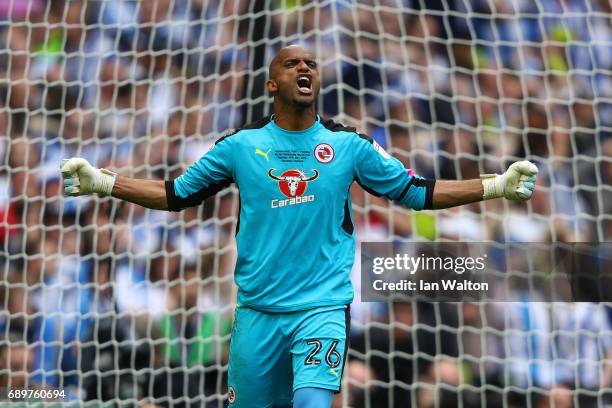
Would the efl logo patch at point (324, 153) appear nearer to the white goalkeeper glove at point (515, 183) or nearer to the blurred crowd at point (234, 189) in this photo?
the white goalkeeper glove at point (515, 183)

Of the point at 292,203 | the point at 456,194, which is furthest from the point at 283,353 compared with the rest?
the point at 456,194

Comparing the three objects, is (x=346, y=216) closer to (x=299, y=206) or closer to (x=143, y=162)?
(x=299, y=206)

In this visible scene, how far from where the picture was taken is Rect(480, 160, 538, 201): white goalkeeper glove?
3.26 m

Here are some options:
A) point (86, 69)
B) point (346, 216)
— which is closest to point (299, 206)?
point (346, 216)

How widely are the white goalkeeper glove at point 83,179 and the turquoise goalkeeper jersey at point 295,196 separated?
202 millimetres

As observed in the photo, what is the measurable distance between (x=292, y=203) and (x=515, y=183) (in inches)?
28.0

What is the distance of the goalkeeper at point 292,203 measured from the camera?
3.20m

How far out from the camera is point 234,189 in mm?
5883

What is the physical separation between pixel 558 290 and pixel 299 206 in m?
2.76

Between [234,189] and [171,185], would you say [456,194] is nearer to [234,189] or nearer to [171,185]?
[171,185]

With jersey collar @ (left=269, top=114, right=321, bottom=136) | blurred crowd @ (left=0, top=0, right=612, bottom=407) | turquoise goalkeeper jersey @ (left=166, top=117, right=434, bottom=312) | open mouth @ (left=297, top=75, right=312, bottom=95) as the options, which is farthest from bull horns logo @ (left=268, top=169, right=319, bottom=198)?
blurred crowd @ (left=0, top=0, right=612, bottom=407)

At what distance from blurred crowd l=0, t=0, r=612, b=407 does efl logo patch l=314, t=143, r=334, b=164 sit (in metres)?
2.34

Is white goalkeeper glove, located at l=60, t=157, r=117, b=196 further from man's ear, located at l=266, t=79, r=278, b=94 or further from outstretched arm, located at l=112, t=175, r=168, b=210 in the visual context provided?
man's ear, located at l=266, t=79, r=278, b=94

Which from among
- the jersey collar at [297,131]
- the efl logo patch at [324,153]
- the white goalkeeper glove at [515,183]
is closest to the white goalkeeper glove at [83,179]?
the jersey collar at [297,131]
